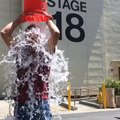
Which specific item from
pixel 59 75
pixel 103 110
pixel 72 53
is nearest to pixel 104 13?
pixel 72 53

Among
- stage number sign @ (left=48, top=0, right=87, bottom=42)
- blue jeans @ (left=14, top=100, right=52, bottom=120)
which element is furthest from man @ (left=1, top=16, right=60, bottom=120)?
stage number sign @ (left=48, top=0, right=87, bottom=42)

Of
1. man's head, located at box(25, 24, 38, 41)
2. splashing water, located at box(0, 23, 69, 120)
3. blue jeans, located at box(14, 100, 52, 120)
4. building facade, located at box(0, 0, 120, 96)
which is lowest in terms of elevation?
blue jeans, located at box(14, 100, 52, 120)

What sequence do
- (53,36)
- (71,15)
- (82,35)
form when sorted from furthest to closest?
(82,35) → (71,15) → (53,36)

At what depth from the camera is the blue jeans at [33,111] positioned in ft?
13.3

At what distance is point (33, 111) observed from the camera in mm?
4074

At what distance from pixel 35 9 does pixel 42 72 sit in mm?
685

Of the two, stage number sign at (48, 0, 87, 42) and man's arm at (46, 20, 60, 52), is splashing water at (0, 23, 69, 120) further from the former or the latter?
stage number sign at (48, 0, 87, 42)

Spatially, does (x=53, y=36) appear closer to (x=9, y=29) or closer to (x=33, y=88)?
(x=9, y=29)

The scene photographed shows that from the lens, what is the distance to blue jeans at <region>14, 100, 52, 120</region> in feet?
13.3

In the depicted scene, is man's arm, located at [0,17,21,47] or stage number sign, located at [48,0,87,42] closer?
man's arm, located at [0,17,21,47]

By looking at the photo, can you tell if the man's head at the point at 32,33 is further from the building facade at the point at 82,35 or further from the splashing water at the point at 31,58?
the building facade at the point at 82,35

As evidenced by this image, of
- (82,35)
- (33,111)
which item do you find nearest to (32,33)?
(33,111)

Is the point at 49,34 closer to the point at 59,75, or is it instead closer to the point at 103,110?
the point at 59,75

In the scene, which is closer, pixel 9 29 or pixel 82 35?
pixel 9 29
